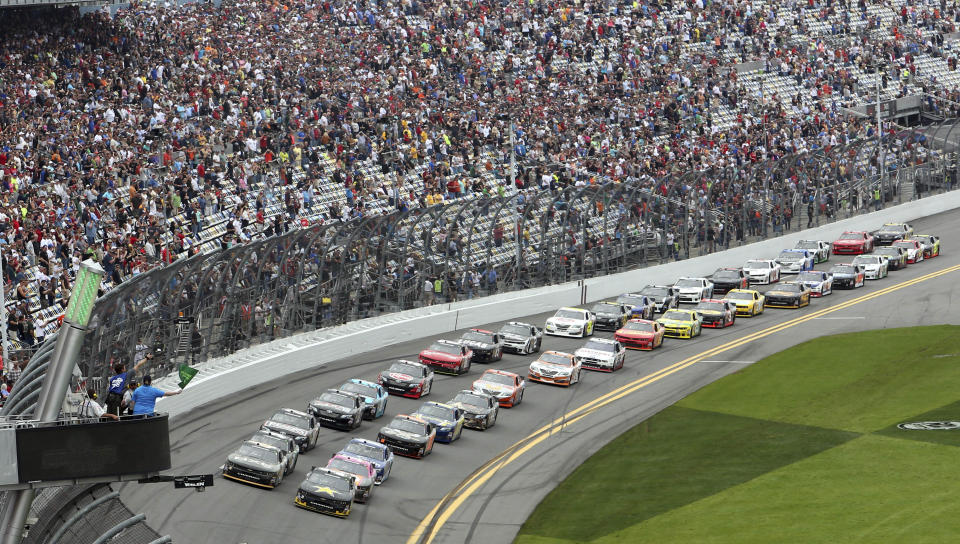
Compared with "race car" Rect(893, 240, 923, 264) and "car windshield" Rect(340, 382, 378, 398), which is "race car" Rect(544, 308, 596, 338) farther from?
"race car" Rect(893, 240, 923, 264)

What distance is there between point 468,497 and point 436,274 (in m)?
14.7

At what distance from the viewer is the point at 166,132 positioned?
46.9 meters

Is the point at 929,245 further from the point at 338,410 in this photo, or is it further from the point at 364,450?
the point at 364,450

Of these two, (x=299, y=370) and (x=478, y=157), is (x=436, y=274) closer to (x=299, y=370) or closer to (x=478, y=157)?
(x=299, y=370)

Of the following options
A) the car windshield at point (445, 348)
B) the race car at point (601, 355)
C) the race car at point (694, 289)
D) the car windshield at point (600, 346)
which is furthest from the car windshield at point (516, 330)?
the race car at point (694, 289)

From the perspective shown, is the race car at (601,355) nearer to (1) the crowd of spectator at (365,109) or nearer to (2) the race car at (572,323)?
(2) the race car at (572,323)

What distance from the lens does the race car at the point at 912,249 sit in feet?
188

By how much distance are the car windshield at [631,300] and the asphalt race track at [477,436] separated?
7.03ft

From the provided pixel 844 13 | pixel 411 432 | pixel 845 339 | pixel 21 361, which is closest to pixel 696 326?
pixel 845 339

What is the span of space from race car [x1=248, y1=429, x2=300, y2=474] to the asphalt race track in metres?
0.35

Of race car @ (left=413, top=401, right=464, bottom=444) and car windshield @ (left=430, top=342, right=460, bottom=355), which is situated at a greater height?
car windshield @ (left=430, top=342, right=460, bottom=355)

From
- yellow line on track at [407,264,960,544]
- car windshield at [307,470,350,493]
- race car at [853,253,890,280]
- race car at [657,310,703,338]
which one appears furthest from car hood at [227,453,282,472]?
race car at [853,253,890,280]

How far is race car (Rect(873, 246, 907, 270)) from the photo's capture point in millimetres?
56375

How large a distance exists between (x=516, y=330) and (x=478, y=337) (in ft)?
6.21
